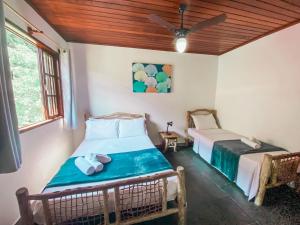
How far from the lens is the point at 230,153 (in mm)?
2309

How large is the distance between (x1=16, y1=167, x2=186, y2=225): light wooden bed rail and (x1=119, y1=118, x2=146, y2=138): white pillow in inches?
61.6

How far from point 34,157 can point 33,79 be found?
101 centimetres

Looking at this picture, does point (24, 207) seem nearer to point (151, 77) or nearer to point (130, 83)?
point (130, 83)

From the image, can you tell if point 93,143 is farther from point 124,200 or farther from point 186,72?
point 186,72

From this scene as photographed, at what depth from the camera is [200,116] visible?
3.61 m

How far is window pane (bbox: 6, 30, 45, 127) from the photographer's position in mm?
1627

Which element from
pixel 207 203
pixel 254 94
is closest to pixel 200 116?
pixel 254 94

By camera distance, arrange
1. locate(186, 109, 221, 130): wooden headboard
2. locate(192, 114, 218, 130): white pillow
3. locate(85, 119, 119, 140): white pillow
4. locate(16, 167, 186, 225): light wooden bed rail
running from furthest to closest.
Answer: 1. locate(186, 109, 221, 130): wooden headboard
2. locate(192, 114, 218, 130): white pillow
3. locate(85, 119, 119, 140): white pillow
4. locate(16, 167, 186, 225): light wooden bed rail

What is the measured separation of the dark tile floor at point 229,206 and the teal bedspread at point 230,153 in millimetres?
174

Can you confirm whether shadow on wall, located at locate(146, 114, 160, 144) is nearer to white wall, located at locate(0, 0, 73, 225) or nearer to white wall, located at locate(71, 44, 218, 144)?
white wall, located at locate(71, 44, 218, 144)

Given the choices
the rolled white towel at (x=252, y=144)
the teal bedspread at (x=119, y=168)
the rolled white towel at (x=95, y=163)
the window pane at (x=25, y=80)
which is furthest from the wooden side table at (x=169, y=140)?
the window pane at (x=25, y=80)

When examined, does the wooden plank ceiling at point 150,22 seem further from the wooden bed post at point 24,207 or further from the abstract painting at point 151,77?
the wooden bed post at point 24,207

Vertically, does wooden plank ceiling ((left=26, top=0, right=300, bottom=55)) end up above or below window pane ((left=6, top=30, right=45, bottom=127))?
above

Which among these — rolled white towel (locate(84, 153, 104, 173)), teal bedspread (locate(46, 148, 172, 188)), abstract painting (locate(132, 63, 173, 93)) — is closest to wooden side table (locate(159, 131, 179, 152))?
abstract painting (locate(132, 63, 173, 93))
